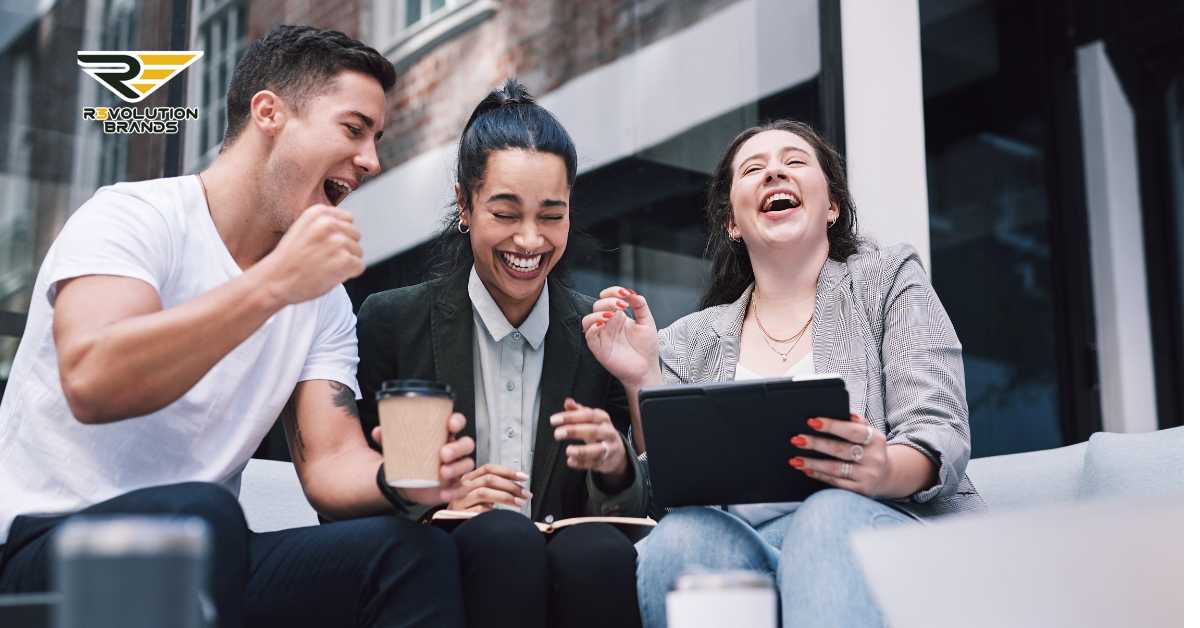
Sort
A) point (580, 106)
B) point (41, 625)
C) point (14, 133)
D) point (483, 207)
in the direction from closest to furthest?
point (41, 625), point (483, 207), point (14, 133), point (580, 106)

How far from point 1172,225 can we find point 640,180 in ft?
8.38

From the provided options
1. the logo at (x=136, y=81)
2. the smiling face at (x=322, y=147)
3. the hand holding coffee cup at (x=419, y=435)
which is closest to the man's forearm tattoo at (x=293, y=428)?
the smiling face at (x=322, y=147)

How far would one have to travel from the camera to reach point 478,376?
80.6 inches

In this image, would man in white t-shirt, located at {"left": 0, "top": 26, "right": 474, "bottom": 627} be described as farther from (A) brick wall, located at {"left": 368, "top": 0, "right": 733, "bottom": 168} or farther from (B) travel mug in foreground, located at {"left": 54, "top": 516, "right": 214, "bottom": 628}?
(A) brick wall, located at {"left": 368, "top": 0, "right": 733, "bottom": 168}

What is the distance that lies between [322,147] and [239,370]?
40 centimetres

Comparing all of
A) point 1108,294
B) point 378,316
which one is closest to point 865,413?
point 378,316

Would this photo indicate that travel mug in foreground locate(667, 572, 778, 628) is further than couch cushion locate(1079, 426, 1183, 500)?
No

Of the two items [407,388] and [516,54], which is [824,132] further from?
[407,388]

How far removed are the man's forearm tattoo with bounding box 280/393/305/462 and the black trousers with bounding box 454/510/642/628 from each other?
306 millimetres

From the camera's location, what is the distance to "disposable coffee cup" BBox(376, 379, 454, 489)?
4.33ft

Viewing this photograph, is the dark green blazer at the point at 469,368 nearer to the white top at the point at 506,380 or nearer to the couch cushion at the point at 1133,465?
the white top at the point at 506,380

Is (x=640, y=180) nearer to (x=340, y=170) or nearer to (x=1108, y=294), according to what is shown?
(x=340, y=170)

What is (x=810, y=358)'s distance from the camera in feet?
6.64

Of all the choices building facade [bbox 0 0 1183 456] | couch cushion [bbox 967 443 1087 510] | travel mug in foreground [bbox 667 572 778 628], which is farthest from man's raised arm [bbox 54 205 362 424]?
couch cushion [bbox 967 443 1087 510]
